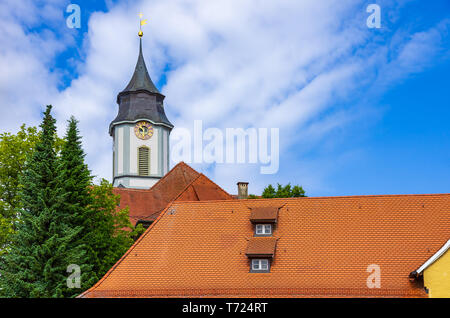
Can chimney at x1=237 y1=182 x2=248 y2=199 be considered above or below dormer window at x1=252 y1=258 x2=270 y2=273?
above

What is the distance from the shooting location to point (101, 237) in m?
37.1

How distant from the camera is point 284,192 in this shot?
1923 inches

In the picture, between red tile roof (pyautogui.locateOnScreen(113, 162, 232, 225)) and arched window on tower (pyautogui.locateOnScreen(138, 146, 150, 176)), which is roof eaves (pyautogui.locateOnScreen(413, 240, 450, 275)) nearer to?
red tile roof (pyautogui.locateOnScreen(113, 162, 232, 225))

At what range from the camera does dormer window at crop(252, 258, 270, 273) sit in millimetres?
28297

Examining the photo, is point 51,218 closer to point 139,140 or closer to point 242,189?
point 242,189

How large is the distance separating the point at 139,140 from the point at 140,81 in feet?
27.5

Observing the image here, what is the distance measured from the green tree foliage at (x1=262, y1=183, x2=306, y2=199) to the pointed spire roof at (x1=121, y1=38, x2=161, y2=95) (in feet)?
117

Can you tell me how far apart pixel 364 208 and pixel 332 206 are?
59.2 inches

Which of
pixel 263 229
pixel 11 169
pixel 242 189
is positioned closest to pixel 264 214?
pixel 263 229

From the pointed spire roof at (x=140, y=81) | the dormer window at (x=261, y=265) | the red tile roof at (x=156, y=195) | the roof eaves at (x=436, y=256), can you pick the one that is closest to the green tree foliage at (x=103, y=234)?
the dormer window at (x=261, y=265)

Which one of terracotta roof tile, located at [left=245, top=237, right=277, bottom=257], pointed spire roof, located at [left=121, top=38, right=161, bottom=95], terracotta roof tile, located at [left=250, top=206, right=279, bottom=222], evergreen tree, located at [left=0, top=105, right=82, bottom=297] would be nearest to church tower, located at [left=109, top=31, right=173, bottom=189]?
pointed spire roof, located at [left=121, top=38, right=161, bottom=95]

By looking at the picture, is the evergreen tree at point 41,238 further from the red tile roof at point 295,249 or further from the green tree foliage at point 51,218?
the red tile roof at point 295,249
